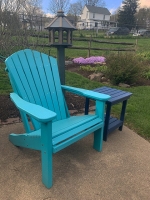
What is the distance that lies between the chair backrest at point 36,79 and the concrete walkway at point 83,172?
0.43m

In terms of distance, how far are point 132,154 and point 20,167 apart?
1.26m

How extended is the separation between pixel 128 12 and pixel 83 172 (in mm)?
41511

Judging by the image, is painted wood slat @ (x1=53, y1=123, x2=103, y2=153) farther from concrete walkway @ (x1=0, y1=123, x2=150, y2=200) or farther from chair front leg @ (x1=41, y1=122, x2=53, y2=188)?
concrete walkway @ (x1=0, y1=123, x2=150, y2=200)

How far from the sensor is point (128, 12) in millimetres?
38094

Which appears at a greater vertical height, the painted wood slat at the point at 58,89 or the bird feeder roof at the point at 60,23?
the bird feeder roof at the point at 60,23

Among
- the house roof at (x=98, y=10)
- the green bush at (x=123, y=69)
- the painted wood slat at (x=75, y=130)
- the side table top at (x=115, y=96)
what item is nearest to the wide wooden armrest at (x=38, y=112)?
the painted wood slat at (x=75, y=130)

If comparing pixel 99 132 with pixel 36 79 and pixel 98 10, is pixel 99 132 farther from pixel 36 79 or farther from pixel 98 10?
pixel 98 10

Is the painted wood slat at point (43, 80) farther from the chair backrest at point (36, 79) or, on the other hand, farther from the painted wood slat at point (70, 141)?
the painted wood slat at point (70, 141)

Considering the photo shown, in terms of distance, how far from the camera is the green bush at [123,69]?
4945 mm

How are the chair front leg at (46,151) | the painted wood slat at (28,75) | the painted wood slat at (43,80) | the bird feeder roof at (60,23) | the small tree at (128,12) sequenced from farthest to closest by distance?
the small tree at (128,12) < the bird feeder roof at (60,23) < the painted wood slat at (43,80) < the painted wood slat at (28,75) < the chair front leg at (46,151)

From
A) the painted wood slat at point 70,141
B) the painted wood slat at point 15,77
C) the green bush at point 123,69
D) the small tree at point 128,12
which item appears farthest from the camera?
the small tree at point 128,12

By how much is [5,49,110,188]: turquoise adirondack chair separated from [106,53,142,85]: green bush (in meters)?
2.79

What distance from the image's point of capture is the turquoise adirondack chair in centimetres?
162

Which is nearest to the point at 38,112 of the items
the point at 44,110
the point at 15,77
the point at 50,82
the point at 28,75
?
the point at 44,110
